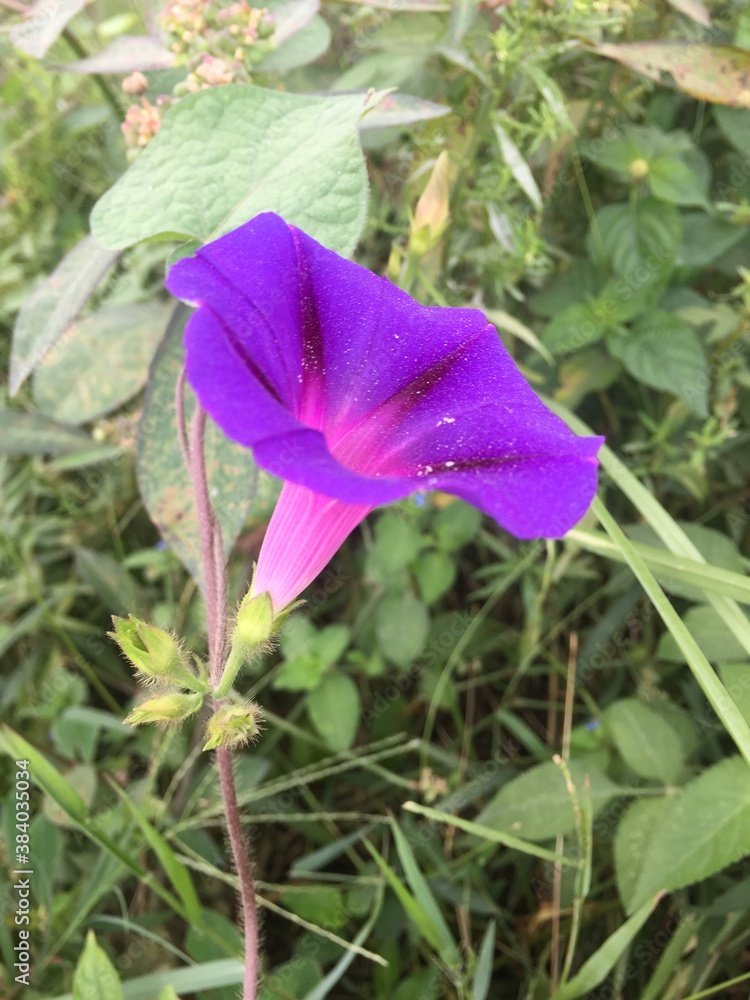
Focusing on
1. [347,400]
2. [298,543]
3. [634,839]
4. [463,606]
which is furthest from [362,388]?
[463,606]

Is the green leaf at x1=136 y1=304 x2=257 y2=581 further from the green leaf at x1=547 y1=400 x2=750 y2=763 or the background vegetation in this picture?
the green leaf at x1=547 y1=400 x2=750 y2=763

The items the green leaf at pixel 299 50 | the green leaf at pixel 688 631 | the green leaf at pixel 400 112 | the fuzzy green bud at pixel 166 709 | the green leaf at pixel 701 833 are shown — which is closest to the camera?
the fuzzy green bud at pixel 166 709

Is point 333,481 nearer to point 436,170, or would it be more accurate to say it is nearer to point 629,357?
point 436,170

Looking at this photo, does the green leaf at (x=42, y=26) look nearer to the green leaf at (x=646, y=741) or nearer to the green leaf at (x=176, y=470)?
the green leaf at (x=176, y=470)

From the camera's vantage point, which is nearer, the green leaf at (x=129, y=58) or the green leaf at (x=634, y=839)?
the green leaf at (x=634, y=839)

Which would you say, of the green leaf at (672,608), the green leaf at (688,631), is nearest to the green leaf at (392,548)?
the green leaf at (672,608)

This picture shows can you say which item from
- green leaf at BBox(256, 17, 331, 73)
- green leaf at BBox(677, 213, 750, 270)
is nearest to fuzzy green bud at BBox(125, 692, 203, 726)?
green leaf at BBox(256, 17, 331, 73)

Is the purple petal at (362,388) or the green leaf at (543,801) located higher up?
the purple petal at (362,388)
